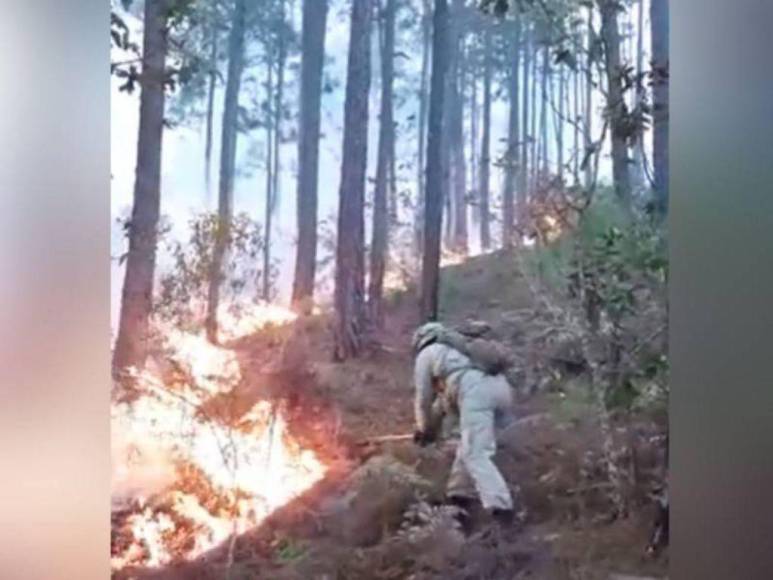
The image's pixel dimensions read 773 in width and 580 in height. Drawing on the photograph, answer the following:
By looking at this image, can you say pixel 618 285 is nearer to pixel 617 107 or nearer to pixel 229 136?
pixel 617 107

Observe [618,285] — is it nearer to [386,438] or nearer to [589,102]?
[589,102]

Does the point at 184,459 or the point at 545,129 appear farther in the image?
Result: the point at 184,459

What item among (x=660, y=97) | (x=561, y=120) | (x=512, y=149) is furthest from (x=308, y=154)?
(x=660, y=97)

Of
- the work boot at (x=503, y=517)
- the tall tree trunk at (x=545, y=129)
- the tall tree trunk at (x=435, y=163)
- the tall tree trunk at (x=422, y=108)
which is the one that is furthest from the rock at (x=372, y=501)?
the tall tree trunk at (x=545, y=129)

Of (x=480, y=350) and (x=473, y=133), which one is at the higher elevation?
(x=473, y=133)

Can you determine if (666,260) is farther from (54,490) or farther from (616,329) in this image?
(54,490)

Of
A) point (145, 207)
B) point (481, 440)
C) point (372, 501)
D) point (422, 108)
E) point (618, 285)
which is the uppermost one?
point (422, 108)

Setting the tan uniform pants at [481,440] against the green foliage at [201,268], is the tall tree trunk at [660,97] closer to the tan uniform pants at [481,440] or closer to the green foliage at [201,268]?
the tan uniform pants at [481,440]

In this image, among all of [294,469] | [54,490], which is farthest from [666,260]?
[54,490]
